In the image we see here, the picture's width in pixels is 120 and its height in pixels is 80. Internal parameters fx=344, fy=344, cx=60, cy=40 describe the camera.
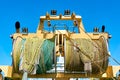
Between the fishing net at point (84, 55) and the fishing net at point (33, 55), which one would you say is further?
the fishing net at point (84, 55)

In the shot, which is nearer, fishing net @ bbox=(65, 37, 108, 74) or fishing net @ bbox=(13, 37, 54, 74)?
fishing net @ bbox=(13, 37, 54, 74)

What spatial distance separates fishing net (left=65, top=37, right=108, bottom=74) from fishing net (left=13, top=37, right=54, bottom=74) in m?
0.54

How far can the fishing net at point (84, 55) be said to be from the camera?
982 centimetres

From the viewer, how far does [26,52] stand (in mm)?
9727

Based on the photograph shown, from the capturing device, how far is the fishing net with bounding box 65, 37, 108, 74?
9820mm

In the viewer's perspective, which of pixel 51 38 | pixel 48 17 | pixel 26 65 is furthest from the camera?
pixel 48 17

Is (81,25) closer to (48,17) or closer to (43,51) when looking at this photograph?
(48,17)

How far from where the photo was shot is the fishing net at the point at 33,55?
376 inches

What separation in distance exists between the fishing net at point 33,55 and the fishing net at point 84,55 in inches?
21.4

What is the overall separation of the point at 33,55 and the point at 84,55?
1452 mm

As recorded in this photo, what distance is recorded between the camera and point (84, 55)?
9.82m

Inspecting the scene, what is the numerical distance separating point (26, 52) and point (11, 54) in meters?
1.11

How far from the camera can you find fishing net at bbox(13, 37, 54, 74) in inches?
376

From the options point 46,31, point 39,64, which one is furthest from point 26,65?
point 46,31
